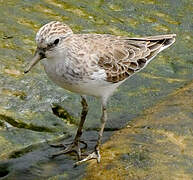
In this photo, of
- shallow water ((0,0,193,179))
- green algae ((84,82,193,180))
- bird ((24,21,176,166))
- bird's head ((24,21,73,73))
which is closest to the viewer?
green algae ((84,82,193,180))

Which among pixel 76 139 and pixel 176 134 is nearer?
pixel 176 134

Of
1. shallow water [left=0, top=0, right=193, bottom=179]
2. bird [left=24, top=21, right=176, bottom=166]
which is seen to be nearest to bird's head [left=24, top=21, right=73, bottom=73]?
bird [left=24, top=21, right=176, bottom=166]

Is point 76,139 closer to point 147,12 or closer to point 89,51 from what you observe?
point 89,51

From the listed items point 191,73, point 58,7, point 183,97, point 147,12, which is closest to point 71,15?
point 58,7

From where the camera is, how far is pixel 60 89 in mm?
8922

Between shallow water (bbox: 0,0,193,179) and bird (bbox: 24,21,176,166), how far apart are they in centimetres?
54

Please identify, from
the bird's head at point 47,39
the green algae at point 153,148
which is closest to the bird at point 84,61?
the bird's head at point 47,39

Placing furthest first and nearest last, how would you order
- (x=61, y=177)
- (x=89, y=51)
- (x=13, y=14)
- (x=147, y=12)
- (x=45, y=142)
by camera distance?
1. (x=147, y=12)
2. (x=13, y=14)
3. (x=45, y=142)
4. (x=89, y=51)
5. (x=61, y=177)

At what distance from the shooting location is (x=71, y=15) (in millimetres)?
10672

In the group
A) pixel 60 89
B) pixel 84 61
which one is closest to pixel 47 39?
pixel 84 61

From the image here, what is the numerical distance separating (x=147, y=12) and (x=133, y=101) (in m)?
2.84

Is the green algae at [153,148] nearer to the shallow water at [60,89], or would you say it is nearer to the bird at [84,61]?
the bird at [84,61]

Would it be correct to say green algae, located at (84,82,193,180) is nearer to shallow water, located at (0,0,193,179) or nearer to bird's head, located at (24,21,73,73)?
shallow water, located at (0,0,193,179)

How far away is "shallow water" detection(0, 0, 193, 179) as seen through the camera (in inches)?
316
